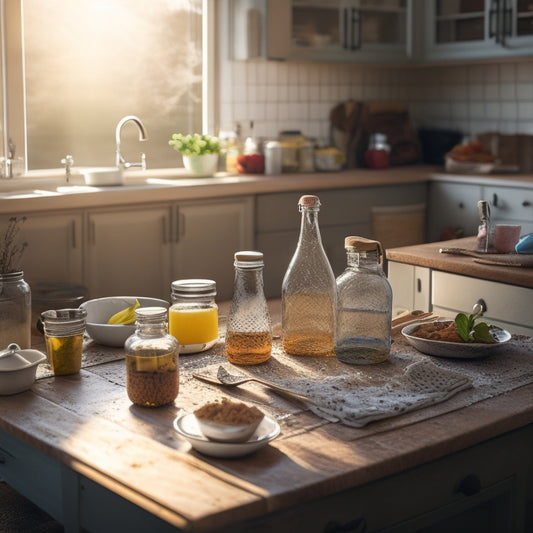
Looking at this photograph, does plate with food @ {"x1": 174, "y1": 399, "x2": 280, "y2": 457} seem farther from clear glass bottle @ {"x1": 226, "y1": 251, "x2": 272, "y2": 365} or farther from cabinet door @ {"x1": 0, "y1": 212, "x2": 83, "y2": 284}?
cabinet door @ {"x1": 0, "y1": 212, "x2": 83, "y2": 284}

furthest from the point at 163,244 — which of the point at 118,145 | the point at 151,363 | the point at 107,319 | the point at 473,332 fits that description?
the point at 151,363

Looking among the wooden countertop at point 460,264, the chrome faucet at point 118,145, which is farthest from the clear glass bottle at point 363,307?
the chrome faucet at point 118,145

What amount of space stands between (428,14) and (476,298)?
132 inches

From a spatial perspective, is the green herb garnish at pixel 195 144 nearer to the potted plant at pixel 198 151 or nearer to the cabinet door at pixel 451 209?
the potted plant at pixel 198 151

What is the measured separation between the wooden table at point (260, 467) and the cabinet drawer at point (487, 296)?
2.95 feet

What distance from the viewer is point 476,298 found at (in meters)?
2.69

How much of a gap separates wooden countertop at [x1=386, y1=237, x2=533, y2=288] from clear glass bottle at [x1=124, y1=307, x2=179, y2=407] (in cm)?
127

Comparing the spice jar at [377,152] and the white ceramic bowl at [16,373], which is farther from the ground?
the spice jar at [377,152]

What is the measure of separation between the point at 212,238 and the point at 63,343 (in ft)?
9.05

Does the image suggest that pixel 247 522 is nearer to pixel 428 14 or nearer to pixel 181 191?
pixel 181 191

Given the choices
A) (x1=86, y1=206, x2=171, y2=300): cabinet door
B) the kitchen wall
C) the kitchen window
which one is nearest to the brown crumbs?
(x1=86, y1=206, x2=171, y2=300): cabinet door

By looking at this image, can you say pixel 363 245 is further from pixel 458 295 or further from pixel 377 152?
pixel 377 152

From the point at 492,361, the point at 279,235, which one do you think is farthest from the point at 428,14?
the point at 492,361

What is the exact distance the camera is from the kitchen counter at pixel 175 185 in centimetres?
395
